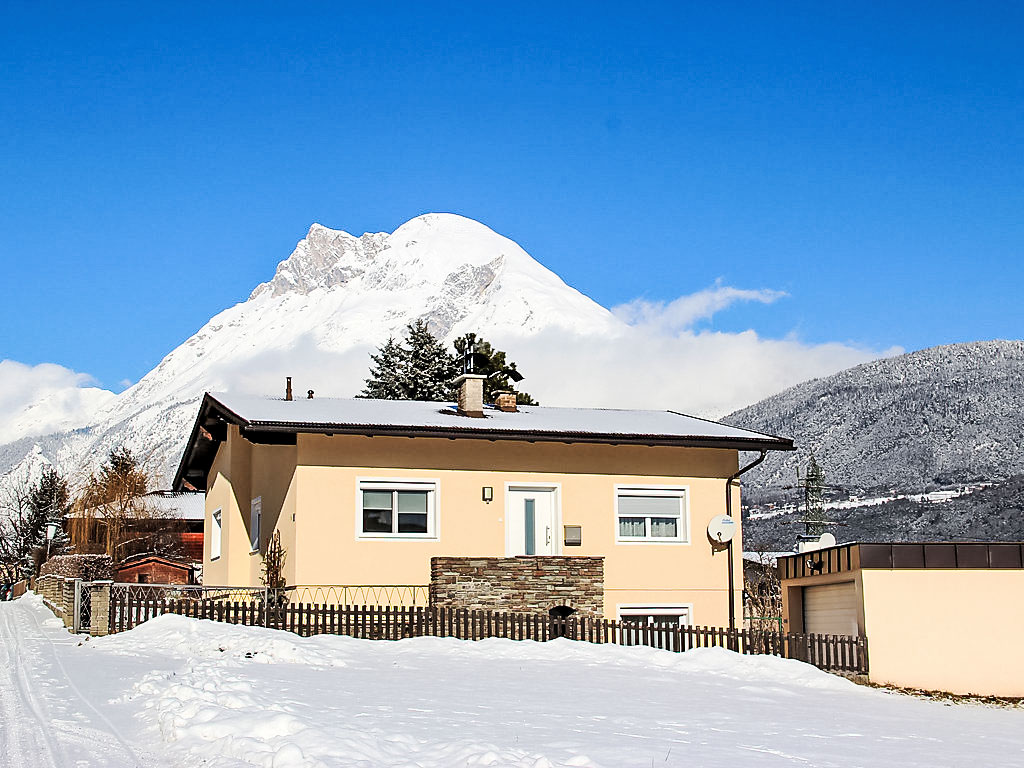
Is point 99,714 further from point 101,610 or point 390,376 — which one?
point 390,376

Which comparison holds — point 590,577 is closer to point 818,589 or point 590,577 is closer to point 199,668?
point 818,589

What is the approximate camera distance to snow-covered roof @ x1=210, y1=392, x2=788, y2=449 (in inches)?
907

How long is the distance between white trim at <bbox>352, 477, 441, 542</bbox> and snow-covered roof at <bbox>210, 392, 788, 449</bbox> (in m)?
1.12

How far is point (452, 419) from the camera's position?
963 inches

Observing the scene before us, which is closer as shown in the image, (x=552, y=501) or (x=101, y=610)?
(x=101, y=610)

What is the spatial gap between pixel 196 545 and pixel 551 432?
130 feet

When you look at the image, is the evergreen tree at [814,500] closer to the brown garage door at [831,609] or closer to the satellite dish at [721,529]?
the satellite dish at [721,529]

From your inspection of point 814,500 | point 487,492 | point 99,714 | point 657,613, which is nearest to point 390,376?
point 487,492

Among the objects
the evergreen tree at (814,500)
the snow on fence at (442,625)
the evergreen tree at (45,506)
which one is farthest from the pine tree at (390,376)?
the snow on fence at (442,625)

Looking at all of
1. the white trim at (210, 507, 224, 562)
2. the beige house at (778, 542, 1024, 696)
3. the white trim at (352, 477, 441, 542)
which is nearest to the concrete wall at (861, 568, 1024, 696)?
the beige house at (778, 542, 1024, 696)

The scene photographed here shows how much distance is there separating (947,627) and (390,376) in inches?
1558

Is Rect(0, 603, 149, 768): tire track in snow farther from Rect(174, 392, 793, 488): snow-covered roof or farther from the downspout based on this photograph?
the downspout

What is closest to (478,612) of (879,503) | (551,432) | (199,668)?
(551,432)

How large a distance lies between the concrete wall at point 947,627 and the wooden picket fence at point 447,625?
734 millimetres
